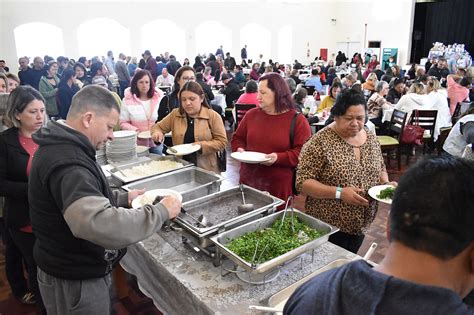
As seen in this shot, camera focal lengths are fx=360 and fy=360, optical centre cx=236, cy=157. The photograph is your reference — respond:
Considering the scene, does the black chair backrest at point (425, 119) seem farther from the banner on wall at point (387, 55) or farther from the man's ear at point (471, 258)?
the banner on wall at point (387, 55)

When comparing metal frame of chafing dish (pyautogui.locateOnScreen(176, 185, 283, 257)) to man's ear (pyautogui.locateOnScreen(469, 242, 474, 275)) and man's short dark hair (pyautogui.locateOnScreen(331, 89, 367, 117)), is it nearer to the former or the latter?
man's short dark hair (pyautogui.locateOnScreen(331, 89, 367, 117))

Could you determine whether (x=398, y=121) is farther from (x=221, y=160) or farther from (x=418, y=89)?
(x=221, y=160)

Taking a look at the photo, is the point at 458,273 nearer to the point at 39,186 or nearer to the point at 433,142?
the point at 39,186

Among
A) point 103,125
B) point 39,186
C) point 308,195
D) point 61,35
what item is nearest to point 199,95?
point 308,195

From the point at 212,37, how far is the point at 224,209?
12947mm

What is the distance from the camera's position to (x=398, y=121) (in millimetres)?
4410

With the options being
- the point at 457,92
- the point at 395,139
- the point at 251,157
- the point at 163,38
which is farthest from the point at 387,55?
the point at 251,157

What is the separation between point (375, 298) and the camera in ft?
1.76

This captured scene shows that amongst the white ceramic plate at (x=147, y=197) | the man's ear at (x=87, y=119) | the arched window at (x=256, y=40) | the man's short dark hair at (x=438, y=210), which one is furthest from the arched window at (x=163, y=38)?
the man's short dark hair at (x=438, y=210)

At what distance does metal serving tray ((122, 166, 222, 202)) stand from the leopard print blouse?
1.42ft

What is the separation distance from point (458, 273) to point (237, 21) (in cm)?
1395

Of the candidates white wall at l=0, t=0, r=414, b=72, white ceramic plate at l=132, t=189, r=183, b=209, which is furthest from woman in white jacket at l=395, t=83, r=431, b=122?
white wall at l=0, t=0, r=414, b=72

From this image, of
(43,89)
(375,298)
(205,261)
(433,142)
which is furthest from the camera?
(43,89)

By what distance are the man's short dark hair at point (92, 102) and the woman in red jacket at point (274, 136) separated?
98cm
